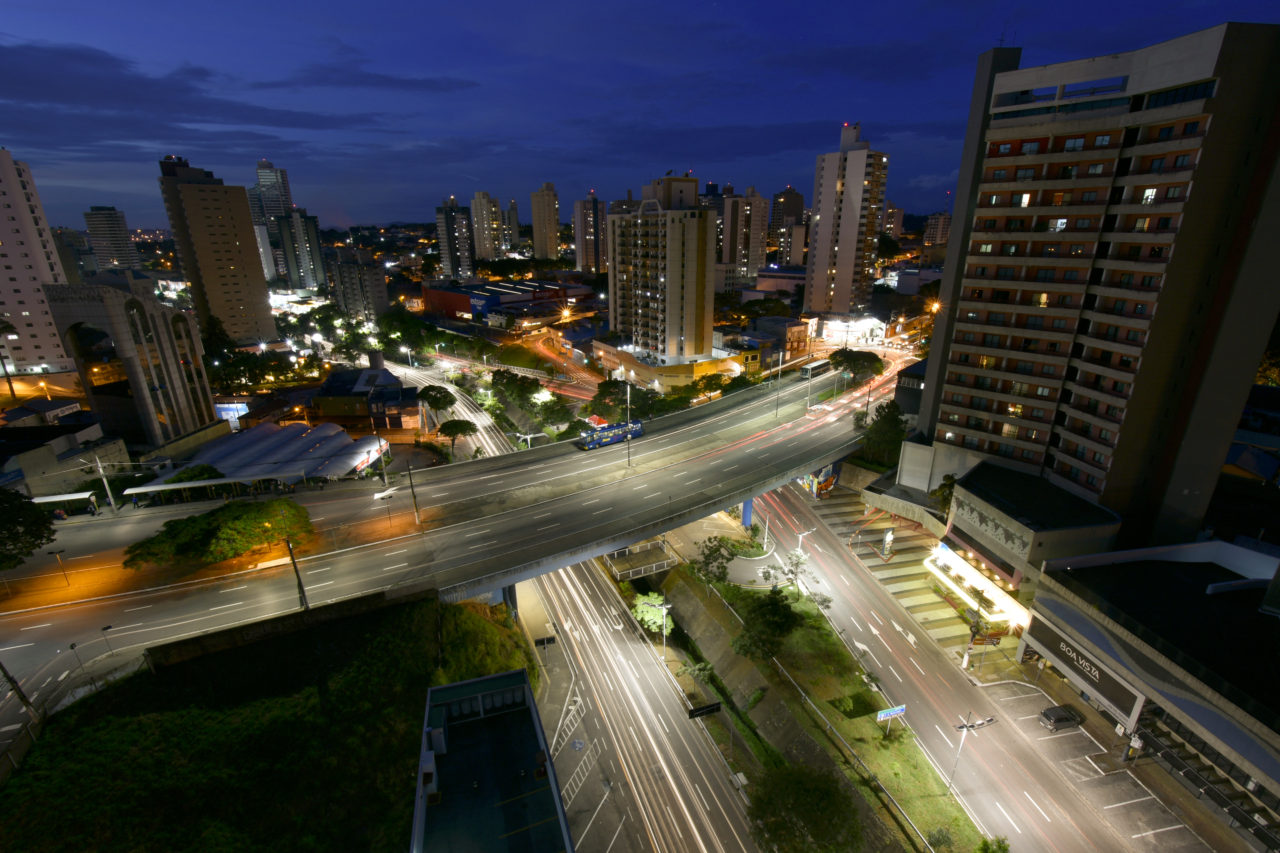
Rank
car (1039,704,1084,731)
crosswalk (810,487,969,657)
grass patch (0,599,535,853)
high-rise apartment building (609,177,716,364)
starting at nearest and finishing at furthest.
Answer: grass patch (0,599,535,853)
car (1039,704,1084,731)
crosswalk (810,487,969,657)
high-rise apartment building (609,177,716,364)

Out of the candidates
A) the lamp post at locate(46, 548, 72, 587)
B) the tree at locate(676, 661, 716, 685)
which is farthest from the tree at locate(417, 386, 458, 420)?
the tree at locate(676, 661, 716, 685)

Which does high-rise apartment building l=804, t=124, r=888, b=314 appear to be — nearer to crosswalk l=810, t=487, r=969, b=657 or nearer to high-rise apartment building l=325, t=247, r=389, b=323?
crosswalk l=810, t=487, r=969, b=657

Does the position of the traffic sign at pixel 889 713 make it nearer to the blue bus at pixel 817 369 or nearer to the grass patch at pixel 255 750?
the grass patch at pixel 255 750

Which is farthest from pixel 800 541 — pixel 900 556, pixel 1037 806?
pixel 1037 806

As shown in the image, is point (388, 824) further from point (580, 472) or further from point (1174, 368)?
point (1174, 368)

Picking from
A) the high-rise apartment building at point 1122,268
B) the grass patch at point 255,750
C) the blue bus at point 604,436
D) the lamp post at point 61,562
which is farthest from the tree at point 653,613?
the lamp post at point 61,562

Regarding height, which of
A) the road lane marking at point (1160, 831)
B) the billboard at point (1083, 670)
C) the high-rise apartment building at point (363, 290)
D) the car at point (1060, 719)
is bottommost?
the road lane marking at point (1160, 831)

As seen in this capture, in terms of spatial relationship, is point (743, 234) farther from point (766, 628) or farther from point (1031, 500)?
point (766, 628)
